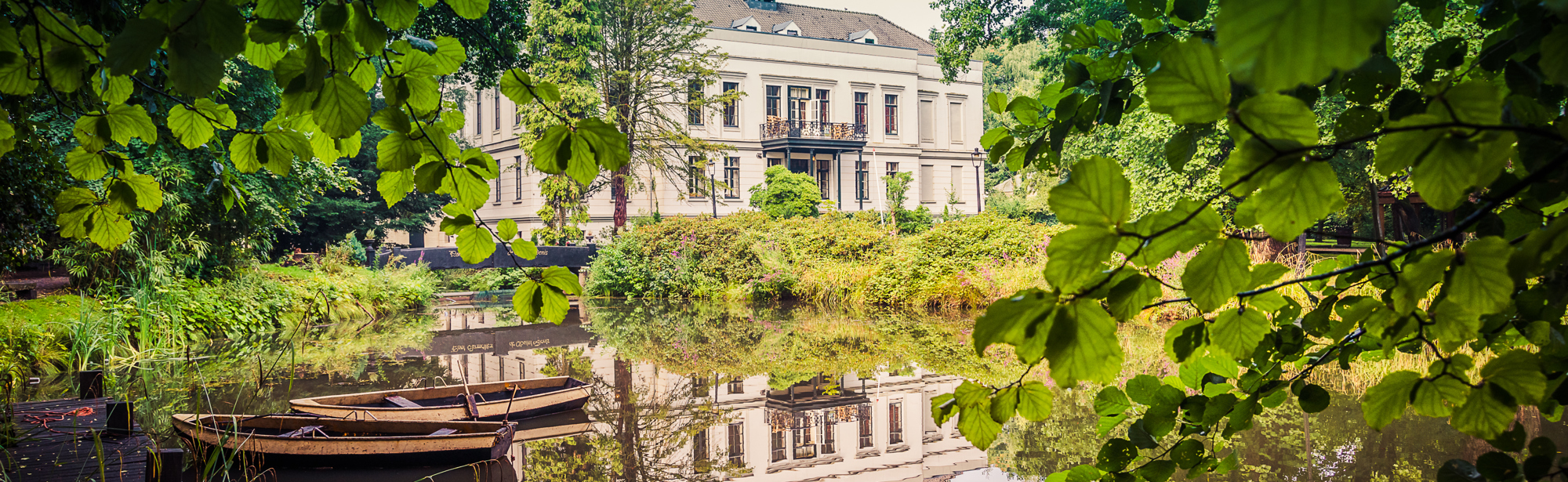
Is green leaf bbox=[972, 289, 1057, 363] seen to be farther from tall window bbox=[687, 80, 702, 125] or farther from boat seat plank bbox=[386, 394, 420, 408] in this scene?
tall window bbox=[687, 80, 702, 125]

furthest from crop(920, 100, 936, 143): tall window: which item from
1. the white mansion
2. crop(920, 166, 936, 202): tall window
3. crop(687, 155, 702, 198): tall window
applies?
crop(687, 155, 702, 198): tall window

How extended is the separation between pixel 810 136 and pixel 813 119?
3.14 feet

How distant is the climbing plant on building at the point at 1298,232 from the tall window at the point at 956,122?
35.0 metres

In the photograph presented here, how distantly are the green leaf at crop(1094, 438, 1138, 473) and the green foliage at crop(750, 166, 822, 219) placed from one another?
25.3 m

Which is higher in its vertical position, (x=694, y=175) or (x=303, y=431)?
(x=694, y=175)

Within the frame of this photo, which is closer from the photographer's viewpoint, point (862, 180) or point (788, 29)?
point (788, 29)

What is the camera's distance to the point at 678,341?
10930mm

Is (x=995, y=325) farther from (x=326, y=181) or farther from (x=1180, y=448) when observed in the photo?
(x=326, y=181)

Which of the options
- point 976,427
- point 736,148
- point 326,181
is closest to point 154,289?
point 326,181

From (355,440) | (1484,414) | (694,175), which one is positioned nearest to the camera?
(1484,414)

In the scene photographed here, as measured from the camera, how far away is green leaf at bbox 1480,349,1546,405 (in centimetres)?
74

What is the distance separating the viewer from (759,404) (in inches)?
283

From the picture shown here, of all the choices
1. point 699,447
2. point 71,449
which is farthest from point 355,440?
point 699,447

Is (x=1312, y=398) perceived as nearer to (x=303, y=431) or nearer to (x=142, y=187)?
(x=142, y=187)
